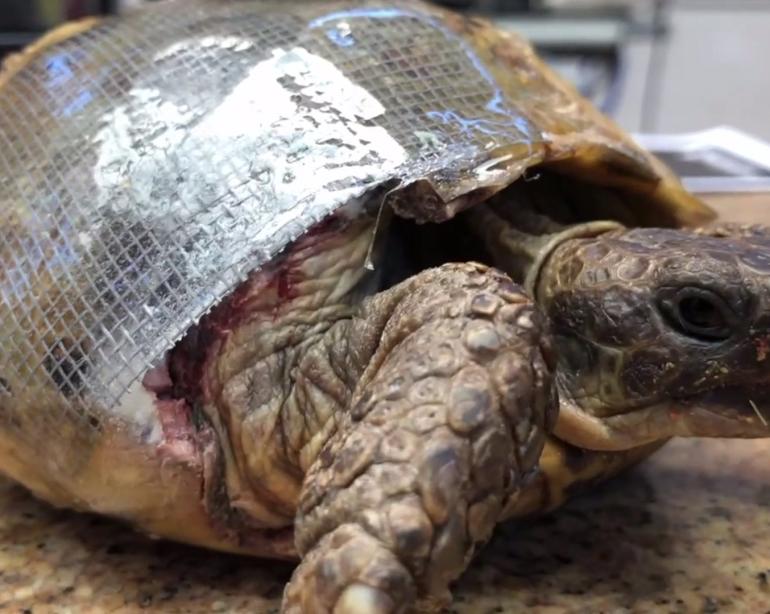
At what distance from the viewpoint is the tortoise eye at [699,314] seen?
3.19 ft

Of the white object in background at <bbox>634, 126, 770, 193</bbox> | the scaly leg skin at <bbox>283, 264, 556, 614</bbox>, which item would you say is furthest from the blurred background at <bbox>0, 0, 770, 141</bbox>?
the scaly leg skin at <bbox>283, 264, 556, 614</bbox>

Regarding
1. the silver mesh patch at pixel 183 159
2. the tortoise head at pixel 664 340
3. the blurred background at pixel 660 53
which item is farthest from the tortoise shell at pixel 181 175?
the blurred background at pixel 660 53

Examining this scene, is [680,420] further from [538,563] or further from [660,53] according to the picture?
[660,53]

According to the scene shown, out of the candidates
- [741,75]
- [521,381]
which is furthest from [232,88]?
[741,75]

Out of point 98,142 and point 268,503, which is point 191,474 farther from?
point 98,142

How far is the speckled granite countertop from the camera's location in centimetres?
103

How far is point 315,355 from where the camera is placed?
3.35ft

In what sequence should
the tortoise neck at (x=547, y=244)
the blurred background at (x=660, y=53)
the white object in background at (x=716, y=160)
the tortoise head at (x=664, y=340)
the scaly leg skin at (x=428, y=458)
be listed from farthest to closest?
the blurred background at (x=660, y=53), the white object in background at (x=716, y=160), the tortoise neck at (x=547, y=244), the tortoise head at (x=664, y=340), the scaly leg skin at (x=428, y=458)

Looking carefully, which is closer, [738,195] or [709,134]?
[738,195]

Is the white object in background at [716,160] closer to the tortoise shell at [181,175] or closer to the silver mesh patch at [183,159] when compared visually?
the tortoise shell at [181,175]

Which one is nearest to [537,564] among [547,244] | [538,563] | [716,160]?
[538,563]

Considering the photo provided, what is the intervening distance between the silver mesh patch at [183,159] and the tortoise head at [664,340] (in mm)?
192

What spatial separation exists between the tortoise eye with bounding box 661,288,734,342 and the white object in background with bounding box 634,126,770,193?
4.69 ft

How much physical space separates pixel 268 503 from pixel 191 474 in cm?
10
